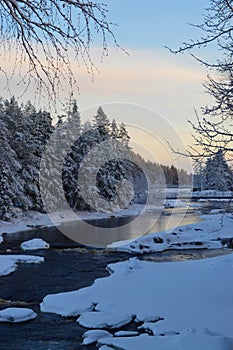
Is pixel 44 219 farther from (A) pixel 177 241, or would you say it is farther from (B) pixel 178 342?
(B) pixel 178 342

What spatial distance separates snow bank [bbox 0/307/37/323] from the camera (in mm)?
9562

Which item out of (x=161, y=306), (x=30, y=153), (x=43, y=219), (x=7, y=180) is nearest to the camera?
(x=161, y=306)

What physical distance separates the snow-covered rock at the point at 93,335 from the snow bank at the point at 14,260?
25.1 feet

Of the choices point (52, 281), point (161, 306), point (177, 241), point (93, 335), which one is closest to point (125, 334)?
point (93, 335)

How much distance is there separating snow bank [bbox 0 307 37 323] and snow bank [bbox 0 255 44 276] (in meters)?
5.70

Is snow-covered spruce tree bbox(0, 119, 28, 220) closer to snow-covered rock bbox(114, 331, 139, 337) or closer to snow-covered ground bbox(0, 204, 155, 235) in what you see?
snow-covered ground bbox(0, 204, 155, 235)

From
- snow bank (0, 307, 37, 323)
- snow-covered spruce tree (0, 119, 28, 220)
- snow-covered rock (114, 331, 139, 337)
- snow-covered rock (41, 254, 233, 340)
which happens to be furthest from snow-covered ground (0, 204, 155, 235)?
snow-covered rock (114, 331, 139, 337)

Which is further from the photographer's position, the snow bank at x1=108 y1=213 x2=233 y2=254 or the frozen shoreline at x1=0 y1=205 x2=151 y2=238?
the frozen shoreline at x1=0 y1=205 x2=151 y2=238

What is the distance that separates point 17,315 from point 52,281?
4083mm

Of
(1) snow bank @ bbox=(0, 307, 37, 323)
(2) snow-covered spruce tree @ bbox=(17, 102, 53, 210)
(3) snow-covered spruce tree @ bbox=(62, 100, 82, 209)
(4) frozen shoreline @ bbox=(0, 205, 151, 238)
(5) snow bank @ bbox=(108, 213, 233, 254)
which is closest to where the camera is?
(1) snow bank @ bbox=(0, 307, 37, 323)

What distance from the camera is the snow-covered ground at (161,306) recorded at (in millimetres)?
7812

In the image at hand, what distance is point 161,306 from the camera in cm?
1029

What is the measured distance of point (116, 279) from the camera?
13.2m

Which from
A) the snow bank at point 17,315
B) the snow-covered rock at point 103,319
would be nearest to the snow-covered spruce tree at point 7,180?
the snow bank at point 17,315
